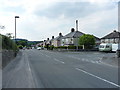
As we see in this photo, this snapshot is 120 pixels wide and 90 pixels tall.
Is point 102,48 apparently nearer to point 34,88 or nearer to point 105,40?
point 105,40

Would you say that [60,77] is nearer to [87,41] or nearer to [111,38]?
[87,41]

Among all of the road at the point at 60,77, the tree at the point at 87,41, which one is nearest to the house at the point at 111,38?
the tree at the point at 87,41

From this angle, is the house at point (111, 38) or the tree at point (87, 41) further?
the house at point (111, 38)

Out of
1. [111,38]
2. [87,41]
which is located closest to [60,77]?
[87,41]

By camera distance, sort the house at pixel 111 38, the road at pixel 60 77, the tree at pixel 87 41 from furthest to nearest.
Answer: the house at pixel 111 38, the tree at pixel 87 41, the road at pixel 60 77

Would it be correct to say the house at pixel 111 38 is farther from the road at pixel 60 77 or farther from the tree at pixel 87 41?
the road at pixel 60 77

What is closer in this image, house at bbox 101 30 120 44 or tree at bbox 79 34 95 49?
tree at bbox 79 34 95 49

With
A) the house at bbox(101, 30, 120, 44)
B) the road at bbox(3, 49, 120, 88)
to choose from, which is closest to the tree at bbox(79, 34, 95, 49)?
the house at bbox(101, 30, 120, 44)

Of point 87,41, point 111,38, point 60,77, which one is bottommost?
point 60,77

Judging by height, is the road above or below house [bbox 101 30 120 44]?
below

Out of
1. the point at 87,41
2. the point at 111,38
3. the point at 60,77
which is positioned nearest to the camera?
the point at 60,77

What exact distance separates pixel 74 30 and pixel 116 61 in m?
85.2

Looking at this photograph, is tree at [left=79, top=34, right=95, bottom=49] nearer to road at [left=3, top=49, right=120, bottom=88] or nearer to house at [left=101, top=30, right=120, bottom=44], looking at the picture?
house at [left=101, top=30, right=120, bottom=44]

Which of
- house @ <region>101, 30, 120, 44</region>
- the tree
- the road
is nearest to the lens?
the road
